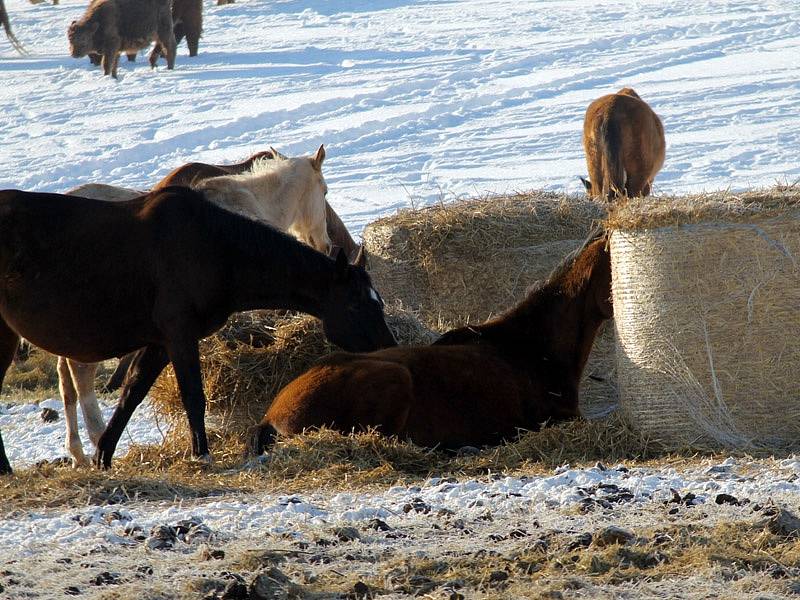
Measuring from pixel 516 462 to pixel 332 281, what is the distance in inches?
63.7

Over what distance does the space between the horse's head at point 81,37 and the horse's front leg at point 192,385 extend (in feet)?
69.8

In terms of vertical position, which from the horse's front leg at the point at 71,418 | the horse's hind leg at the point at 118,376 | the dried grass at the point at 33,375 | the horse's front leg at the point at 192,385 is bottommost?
the dried grass at the point at 33,375

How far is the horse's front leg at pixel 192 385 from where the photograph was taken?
256 inches

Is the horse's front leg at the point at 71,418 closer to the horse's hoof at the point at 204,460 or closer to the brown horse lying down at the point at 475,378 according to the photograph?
the horse's hoof at the point at 204,460

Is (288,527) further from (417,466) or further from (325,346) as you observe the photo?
(325,346)

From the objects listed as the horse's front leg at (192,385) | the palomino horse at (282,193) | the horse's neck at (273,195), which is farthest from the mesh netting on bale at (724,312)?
the horse's neck at (273,195)

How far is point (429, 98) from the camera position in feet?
76.0

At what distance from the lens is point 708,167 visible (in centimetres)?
1766

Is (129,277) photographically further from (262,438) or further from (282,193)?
(282,193)

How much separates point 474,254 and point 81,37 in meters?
20.2

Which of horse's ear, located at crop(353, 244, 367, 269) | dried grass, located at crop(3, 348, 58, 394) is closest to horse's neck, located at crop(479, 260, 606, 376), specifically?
horse's ear, located at crop(353, 244, 367, 269)

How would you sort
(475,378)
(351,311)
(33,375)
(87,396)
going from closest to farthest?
1. (475,378)
2. (351,311)
3. (87,396)
4. (33,375)

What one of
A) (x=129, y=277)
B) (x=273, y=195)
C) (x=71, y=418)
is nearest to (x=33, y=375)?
(x=273, y=195)

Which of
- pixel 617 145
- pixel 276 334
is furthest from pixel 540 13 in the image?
pixel 276 334
